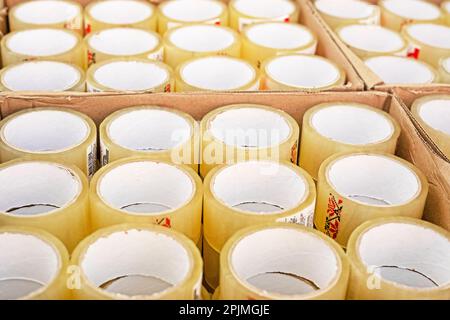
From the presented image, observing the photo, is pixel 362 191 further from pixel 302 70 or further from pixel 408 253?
pixel 302 70

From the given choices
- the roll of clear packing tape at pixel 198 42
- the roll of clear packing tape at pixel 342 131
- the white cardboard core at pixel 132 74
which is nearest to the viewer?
the roll of clear packing tape at pixel 342 131

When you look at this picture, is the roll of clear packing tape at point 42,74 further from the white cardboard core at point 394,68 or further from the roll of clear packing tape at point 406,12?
the roll of clear packing tape at point 406,12

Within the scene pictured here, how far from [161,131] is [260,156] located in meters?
0.25

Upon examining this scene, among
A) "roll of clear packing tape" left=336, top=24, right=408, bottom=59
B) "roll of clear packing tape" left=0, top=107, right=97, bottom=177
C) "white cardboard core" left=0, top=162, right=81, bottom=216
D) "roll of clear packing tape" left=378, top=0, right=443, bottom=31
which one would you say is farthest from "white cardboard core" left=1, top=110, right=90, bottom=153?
"roll of clear packing tape" left=378, top=0, right=443, bottom=31

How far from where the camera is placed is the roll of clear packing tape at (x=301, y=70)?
60.2 inches

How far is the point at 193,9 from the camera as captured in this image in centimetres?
192

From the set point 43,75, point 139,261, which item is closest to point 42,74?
point 43,75

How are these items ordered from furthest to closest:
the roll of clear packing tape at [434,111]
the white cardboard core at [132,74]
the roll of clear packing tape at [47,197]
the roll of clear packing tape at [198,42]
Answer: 1. the roll of clear packing tape at [198,42]
2. the white cardboard core at [132,74]
3. the roll of clear packing tape at [434,111]
4. the roll of clear packing tape at [47,197]

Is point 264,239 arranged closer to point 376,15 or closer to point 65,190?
point 65,190

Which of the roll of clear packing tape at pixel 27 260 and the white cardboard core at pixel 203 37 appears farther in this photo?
the white cardboard core at pixel 203 37

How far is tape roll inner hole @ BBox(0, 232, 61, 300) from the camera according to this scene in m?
0.92

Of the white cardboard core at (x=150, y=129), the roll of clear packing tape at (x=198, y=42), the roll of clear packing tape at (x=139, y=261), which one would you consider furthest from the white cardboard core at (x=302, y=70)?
the roll of clear packing tape at (x=139, y=261)

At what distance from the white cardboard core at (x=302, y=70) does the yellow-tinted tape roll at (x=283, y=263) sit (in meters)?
0.66
